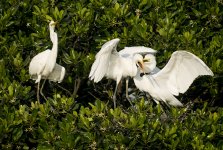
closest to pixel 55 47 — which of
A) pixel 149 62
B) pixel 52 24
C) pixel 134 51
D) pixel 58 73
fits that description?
pixel 52 24

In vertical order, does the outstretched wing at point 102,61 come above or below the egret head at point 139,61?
above

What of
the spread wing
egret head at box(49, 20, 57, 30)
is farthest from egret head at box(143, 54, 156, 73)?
egret head at box(49, 20, 57, 30)

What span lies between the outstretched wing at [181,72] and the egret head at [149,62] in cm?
12

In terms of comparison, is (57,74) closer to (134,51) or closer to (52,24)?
(52,24)

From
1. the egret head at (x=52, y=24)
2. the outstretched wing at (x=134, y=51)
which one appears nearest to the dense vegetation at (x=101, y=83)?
the outstretched wing at (x=134, y=51)

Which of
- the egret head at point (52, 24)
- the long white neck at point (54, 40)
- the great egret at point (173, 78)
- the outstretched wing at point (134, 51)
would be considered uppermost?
the egret head at point (52, 24)

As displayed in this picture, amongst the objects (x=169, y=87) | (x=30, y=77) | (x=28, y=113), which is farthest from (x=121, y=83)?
(x=28, y=113)

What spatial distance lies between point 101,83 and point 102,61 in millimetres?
643

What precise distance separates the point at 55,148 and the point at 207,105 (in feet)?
6.29

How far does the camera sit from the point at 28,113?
24.9 ft

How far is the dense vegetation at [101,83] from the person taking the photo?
7312 mm

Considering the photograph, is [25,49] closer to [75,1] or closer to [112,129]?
[75,1]

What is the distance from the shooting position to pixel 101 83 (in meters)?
8.92

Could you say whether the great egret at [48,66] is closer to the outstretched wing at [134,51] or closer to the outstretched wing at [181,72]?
the outstretched wing at [134,51]
